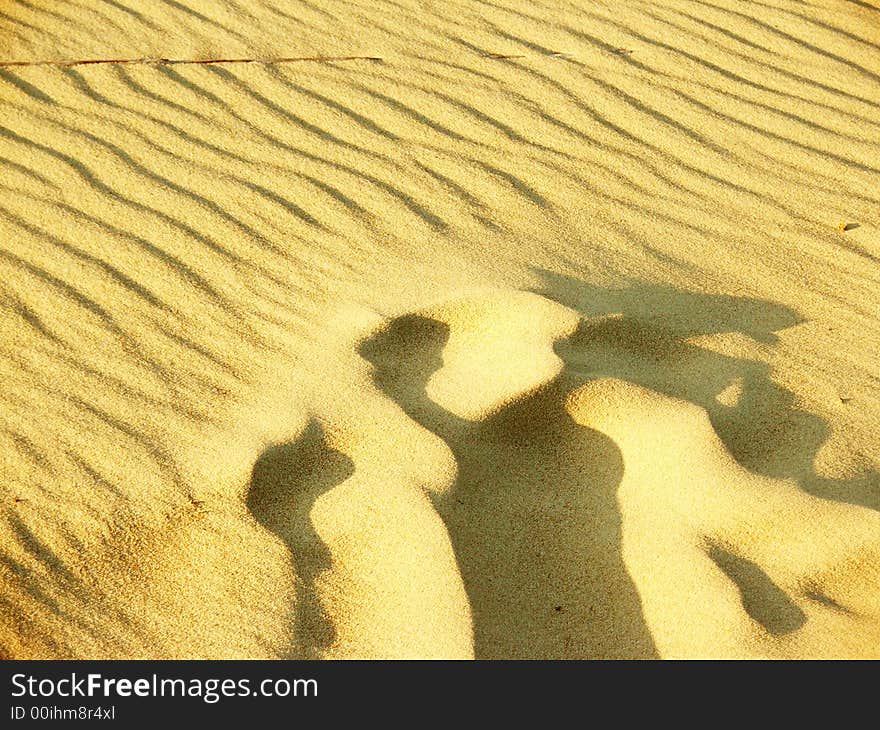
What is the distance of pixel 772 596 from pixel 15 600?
1.56 m

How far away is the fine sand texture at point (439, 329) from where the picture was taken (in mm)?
2361

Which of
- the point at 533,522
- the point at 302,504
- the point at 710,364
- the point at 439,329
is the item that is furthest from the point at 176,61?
the point at 533,522

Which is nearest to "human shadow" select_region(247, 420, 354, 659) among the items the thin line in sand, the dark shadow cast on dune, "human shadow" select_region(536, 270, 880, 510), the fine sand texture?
the fine sand texture

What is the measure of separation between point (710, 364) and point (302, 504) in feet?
3.73

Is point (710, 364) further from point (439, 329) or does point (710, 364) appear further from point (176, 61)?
point (176, 61)

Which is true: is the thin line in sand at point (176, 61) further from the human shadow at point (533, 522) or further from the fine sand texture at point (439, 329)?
the human shadow at point (533, 522)

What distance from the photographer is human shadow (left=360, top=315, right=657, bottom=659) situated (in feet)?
7.56

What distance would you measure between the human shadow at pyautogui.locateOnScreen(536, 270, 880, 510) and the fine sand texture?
0.04ft

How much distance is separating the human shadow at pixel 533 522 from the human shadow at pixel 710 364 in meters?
0.25

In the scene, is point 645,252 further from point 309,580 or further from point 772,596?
point 309,580

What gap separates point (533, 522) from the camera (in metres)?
2.53

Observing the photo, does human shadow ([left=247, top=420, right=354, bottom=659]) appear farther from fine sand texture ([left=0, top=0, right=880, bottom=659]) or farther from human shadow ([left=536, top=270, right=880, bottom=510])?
human shadow ([left=536, top=270, right=880, bottom=510])

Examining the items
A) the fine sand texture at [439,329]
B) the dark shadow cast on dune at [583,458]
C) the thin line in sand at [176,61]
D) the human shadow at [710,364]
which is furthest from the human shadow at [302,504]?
the thin line in sand at [176,61]
